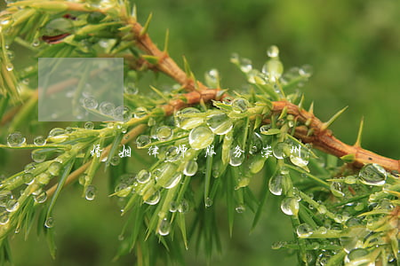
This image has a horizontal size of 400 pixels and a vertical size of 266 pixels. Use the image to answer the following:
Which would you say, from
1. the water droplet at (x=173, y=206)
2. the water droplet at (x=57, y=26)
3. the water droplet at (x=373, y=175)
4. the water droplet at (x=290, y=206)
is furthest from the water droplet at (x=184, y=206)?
the water droplet at (x=57, y=26)

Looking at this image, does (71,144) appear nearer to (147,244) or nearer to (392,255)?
(147,244)

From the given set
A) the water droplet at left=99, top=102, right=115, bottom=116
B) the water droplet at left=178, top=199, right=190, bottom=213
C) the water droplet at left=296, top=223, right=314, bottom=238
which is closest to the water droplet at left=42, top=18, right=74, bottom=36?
the water droplet at left=99, top=102, right=115, bottom=116

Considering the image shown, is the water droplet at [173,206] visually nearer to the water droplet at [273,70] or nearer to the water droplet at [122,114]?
the water droplet at [122,114]

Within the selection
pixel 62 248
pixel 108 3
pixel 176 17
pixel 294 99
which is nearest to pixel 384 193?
pixel 294 99

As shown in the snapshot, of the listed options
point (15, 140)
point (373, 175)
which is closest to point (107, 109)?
point (15, 140)

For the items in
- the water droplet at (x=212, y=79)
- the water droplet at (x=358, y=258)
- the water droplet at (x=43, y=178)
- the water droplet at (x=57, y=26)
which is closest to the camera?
the water droplet at (x=358, y=258)

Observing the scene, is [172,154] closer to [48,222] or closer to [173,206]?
[173,206]
